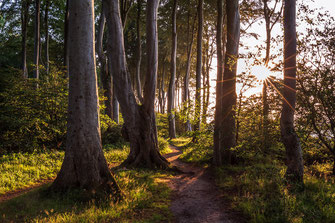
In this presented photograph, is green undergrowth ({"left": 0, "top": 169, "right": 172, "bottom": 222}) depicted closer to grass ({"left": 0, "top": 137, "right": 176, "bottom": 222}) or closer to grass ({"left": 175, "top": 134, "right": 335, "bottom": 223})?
grass ({"left": 0, "top": 137, "right": 176, "bottom": 222})

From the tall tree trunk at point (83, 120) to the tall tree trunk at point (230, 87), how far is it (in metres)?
5.25

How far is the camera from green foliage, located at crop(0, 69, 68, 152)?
8828 mm

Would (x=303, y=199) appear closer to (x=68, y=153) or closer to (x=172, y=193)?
(x=172, y=193)

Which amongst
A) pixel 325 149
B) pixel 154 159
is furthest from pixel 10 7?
pixel 325 149

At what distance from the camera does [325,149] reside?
7.30m

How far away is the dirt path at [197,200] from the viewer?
4.35 meters

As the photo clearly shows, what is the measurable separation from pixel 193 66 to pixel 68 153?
24969mm

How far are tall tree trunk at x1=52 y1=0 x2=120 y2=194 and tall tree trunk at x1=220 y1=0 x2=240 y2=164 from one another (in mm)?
5246

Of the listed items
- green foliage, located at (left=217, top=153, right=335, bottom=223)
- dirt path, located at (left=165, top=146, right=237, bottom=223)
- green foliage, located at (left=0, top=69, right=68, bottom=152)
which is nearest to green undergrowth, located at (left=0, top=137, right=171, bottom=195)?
green foliage, located at (left=0, top=69, right=68, bottom=152)

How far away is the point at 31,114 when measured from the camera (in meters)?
9.13

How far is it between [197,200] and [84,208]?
276cm

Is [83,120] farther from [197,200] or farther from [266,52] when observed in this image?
[266,52]

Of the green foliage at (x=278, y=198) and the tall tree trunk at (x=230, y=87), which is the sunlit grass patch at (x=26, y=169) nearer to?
the green foliage at (x=278, y=198)

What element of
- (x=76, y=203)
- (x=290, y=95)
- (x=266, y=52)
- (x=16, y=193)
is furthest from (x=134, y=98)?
(x=266, y=52)
